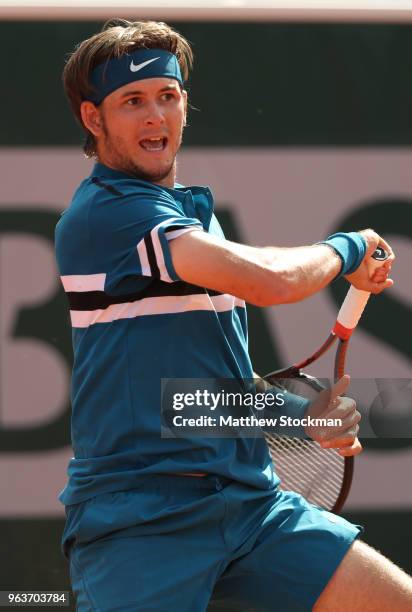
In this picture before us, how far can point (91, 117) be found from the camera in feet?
10.4

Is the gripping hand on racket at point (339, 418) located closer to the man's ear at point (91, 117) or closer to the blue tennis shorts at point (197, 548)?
the blue tennis shorts at point (197, 548)

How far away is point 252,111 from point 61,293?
3.20 ft

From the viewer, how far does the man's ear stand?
3162mm

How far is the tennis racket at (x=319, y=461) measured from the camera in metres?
3.38

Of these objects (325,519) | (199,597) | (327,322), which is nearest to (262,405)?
(325,519)

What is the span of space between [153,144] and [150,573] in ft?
3.51

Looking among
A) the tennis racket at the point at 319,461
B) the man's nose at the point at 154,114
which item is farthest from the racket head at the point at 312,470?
the man's nose at the point at 154,114

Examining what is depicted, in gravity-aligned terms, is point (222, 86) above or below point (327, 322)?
above

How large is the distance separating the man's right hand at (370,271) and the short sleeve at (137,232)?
0.46 m

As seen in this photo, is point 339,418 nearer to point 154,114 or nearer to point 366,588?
point 366,588

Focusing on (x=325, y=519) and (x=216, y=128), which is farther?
(x=216, y=128)

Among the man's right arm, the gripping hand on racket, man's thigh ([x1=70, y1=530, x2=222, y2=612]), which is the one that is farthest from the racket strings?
the man's right arm

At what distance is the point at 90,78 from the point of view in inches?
123

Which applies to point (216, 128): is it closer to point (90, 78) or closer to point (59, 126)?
point (59, 126)
